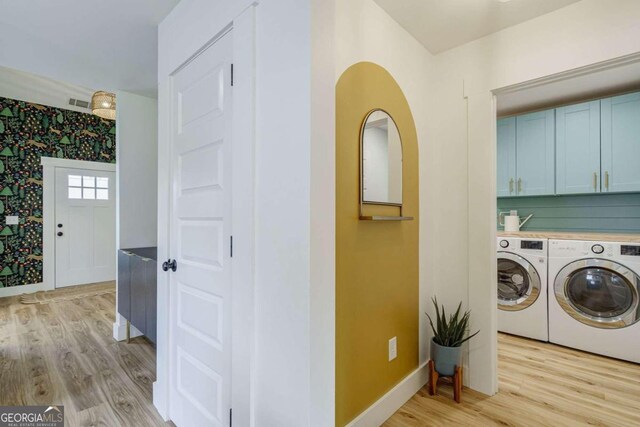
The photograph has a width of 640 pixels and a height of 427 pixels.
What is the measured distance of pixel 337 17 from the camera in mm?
1507

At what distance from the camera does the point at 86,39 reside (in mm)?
2156

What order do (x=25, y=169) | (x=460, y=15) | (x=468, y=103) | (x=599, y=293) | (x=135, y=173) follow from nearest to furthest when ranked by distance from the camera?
(x=460, y=15) → (x=468, y=103) → (x=599, y=293) → (x=135, y=173) → (x=25, y=169)

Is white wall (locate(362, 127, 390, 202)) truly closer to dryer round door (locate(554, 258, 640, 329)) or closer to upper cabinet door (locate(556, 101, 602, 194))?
dryer round door (locate(554, 258, 640, 329))

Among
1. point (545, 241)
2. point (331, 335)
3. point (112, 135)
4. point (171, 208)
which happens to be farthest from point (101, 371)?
point (112, 135)

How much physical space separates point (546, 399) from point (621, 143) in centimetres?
230

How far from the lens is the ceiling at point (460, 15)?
68.2 inches

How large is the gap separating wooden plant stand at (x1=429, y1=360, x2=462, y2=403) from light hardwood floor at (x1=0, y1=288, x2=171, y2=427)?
1.65m

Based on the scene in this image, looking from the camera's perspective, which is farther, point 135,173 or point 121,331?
point 135,173

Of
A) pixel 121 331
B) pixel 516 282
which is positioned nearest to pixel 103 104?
pixel 121 331

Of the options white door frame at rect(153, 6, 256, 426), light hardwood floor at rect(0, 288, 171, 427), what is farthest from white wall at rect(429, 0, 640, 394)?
light hardwood floor at rect(0, 288, 171, 427)

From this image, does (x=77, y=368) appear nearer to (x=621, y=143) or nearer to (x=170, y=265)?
(x=170, y=265)

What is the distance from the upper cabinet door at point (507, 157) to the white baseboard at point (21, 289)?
635 cm

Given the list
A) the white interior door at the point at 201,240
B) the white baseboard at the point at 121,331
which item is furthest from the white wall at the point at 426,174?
the white baseboard at the point at 121,331

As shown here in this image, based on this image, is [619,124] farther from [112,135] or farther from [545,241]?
[112,135]
